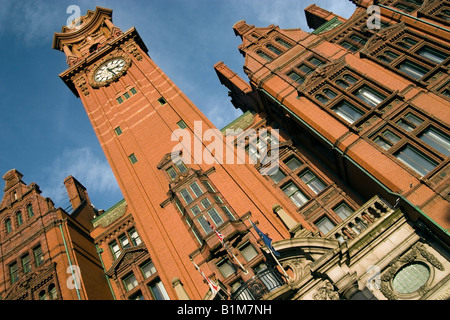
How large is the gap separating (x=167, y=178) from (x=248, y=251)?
935cm

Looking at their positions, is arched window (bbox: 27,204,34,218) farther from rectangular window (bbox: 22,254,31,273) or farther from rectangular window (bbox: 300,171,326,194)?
rectangular window (bbox: 300,171,326,194)

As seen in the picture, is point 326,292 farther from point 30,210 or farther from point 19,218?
point 19,218

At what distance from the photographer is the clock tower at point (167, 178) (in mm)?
23453

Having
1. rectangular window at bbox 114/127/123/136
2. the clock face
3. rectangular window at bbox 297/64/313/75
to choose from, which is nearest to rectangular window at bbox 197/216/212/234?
rectangular window at bbox 297/64/313/75

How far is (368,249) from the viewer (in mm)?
19516

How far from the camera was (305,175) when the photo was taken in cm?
2773

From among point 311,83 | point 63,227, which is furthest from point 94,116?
point 311,83

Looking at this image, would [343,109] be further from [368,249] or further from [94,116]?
[94,116]

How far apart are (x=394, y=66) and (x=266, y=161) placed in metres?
11.1

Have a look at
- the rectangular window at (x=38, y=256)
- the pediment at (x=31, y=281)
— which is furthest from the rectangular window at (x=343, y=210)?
the rectangular window at (x=38, y=256)

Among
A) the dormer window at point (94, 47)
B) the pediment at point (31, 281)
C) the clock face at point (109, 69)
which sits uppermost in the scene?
the dormer window at point (94, 47)

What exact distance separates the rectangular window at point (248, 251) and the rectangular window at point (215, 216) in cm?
208

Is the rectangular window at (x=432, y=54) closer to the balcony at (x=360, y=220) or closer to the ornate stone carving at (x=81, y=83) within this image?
the balcony at (x=360, y=220)

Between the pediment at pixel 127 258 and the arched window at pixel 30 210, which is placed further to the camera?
the arched window at pixel 30 210
